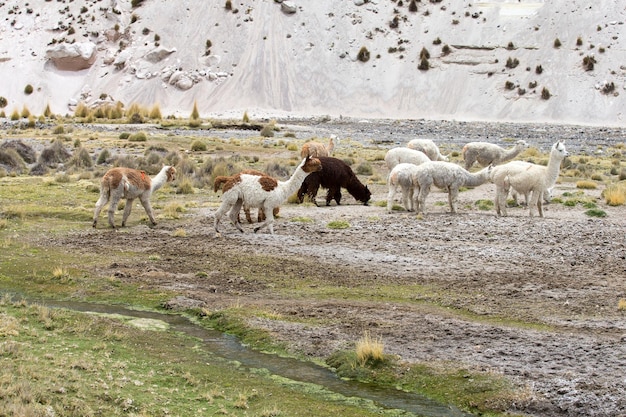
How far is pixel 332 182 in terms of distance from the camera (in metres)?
20.6

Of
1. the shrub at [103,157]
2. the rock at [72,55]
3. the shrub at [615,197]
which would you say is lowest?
the shrub at [103,157]

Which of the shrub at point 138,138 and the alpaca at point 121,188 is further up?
the alpaca at point 121,188

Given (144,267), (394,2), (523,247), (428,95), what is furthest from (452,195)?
(394,2)

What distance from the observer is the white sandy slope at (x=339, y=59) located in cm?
6512

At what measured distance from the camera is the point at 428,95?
66.9m

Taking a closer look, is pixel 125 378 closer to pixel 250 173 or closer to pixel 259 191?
pixel 259 191

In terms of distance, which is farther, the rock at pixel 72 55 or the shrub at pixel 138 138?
the rock at pixel 72 55

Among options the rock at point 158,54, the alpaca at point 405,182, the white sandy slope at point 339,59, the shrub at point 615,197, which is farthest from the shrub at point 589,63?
the alpaca at point 405,182

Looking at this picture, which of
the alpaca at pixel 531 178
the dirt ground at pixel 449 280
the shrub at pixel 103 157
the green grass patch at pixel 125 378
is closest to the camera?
the green grass patch at pixel 125 378

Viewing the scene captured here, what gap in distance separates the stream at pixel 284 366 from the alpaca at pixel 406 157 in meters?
11.5

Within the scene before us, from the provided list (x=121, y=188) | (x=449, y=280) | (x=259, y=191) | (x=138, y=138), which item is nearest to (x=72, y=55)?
(x=138, y=138)

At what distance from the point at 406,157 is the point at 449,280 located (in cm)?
905

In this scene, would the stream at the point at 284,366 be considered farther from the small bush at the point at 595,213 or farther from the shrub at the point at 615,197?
the shrub at the point at 615,197

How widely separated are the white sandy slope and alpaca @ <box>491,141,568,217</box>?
44.8m
